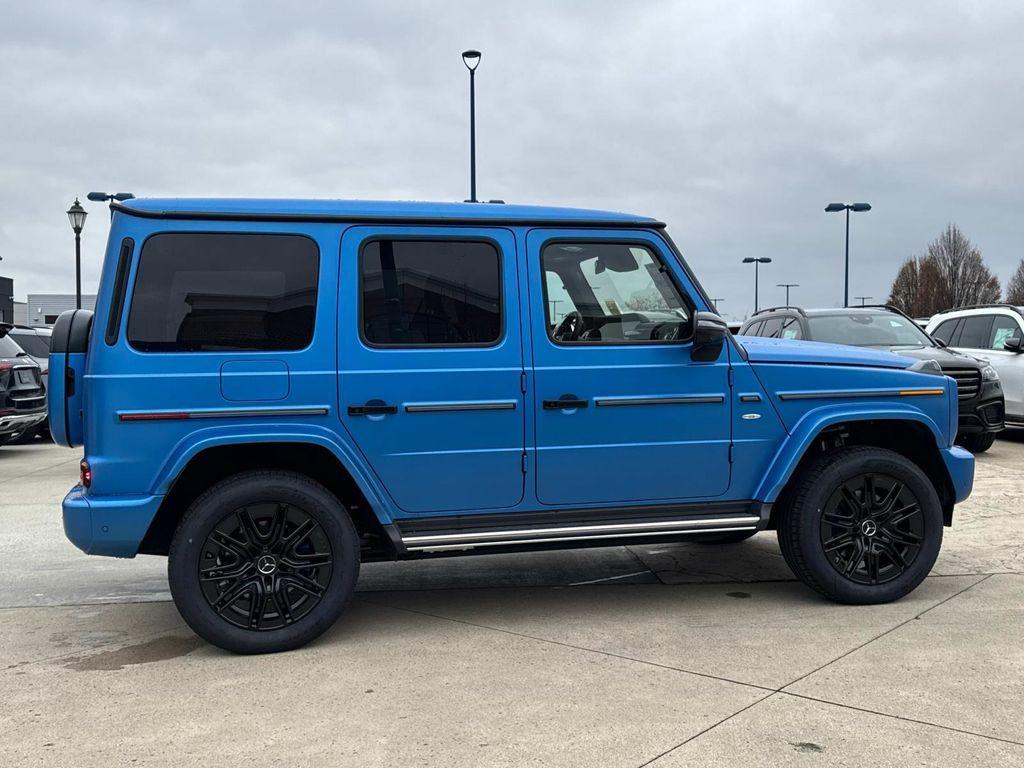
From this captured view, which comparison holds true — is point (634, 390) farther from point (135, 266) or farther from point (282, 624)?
point (135, 266)

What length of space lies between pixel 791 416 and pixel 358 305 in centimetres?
227

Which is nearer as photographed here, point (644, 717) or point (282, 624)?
point (644, 717)

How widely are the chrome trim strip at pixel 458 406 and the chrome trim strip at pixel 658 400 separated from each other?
0.45 m

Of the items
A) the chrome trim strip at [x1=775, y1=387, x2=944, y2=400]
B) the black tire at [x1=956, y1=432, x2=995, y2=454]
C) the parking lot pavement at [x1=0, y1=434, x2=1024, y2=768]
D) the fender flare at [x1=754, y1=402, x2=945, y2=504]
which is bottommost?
the parking lot pavement at [x1=0, y1=434, x2=1024, y2=768]

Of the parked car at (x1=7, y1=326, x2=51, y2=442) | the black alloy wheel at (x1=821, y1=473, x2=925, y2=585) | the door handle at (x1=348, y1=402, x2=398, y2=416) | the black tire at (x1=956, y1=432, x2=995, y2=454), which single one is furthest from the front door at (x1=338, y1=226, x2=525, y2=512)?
the parked car at (x1=7, y1=326, x2=51, y2=442)

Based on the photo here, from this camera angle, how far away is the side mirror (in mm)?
4586

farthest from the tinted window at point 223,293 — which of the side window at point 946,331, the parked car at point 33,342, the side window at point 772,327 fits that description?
the parked car at point 33,342

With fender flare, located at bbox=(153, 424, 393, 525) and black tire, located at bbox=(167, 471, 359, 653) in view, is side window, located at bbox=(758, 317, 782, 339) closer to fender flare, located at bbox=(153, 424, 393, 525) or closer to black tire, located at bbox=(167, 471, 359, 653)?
fender flare, located at bbox=(153, 424, 393, 525)

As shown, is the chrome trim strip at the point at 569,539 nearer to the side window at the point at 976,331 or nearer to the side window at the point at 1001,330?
the side window at the point at 1001,330

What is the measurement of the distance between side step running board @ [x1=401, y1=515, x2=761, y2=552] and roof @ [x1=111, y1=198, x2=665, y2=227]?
1514 mm

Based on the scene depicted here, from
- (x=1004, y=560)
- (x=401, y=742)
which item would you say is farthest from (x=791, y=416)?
(x=401, y=742)

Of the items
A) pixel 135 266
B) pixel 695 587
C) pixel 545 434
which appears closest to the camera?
pixel 135 266

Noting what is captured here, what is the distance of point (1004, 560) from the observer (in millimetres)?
5945

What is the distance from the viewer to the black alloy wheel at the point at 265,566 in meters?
4.28
